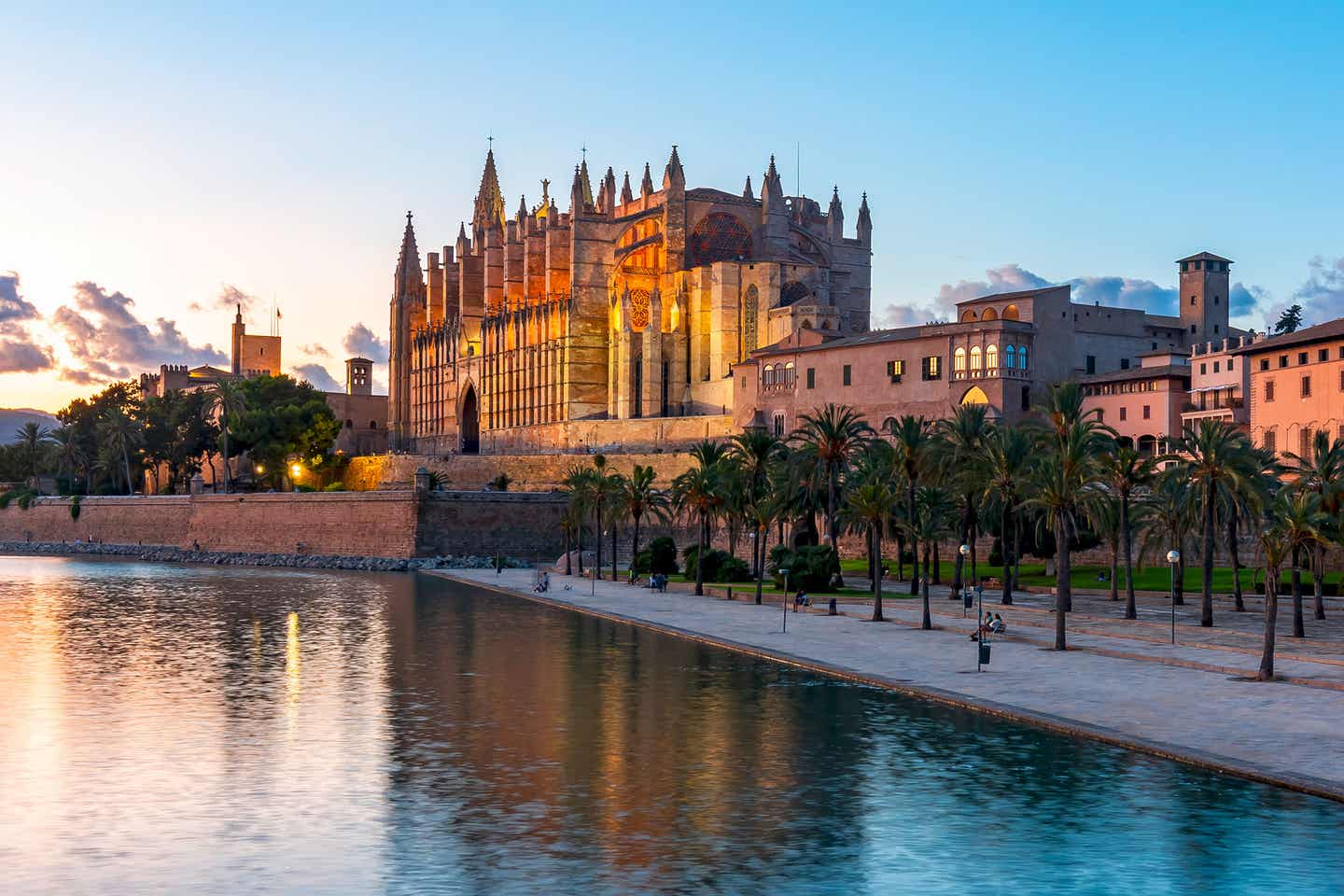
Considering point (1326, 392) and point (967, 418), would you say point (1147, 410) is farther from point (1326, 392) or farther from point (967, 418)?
point (967, 418)

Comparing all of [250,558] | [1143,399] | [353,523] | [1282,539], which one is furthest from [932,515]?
[250,558]

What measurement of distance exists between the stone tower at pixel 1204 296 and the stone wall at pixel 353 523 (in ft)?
115

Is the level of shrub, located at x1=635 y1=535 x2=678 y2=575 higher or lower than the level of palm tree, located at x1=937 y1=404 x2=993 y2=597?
lower

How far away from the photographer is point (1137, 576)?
55.3 meters

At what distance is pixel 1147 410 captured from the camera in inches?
2734

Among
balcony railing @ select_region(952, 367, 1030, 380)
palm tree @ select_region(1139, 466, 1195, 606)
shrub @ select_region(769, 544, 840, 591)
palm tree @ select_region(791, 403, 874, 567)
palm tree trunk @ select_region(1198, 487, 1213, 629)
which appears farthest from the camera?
balcony railing @ select_region(952, 367, 1030, 380)

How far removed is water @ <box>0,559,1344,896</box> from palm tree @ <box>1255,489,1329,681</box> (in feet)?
16.0

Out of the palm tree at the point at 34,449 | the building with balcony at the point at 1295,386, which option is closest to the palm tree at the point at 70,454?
the palm tree at the point at 34,449

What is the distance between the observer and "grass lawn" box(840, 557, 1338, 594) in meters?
51.1

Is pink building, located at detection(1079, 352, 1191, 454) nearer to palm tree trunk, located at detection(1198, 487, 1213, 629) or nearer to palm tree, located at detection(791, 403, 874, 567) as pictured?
palm tree, located at detection(791, 403, 874, 567)

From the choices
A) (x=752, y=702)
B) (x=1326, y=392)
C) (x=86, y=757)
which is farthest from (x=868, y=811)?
(x=1326, y=392)

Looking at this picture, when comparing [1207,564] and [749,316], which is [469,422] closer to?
[749,316]

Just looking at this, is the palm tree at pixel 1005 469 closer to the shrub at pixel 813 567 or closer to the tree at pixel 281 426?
the shrub at pixel 813 567

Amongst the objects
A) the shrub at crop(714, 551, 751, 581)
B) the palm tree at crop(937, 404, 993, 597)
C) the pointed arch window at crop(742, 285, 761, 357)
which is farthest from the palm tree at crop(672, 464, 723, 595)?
the pointed arch window at crop(742, 285, 761, 357)
